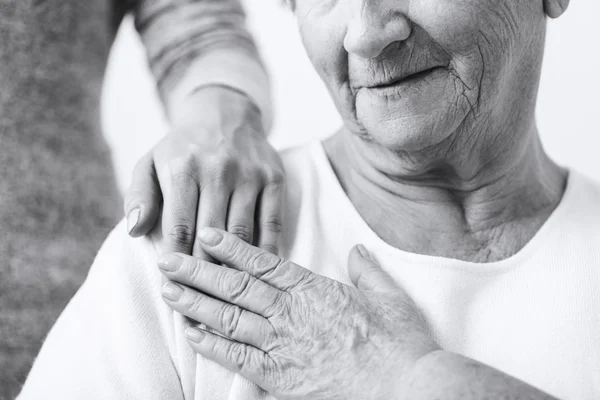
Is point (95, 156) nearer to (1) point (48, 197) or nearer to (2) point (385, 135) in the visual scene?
(1) point (48, 197)

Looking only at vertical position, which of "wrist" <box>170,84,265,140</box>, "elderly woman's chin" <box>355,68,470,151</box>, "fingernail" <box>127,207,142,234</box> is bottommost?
"fingernail" <box>127,207,142,234</box>

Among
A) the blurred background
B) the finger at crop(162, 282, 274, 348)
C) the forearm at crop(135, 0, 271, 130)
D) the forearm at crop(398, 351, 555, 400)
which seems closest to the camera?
the forearm at crop(398, 351, 555, 400)

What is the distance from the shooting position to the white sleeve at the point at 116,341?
1.16 metres

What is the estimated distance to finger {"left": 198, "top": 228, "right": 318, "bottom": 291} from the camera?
1.17 meters

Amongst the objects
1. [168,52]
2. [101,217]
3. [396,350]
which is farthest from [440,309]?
[168,52]

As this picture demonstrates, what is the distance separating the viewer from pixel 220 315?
1162 mm

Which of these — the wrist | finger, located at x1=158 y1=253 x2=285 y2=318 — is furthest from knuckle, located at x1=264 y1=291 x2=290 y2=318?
the wrist

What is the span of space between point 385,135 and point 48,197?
71cm

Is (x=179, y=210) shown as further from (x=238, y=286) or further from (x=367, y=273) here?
(x=367, y=273)

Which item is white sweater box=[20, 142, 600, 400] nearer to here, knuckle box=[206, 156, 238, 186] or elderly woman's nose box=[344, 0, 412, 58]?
knuckle box=[206, 156, 238, 186]

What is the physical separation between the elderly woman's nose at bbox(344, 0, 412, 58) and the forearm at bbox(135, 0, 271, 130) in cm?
48

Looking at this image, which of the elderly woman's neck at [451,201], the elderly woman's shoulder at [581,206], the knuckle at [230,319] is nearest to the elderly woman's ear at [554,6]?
the elderly woman's neck at [451,201]

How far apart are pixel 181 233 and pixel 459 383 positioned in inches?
18.5

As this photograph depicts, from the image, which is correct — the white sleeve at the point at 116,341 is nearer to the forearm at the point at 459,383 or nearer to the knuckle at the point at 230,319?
the knuckle at the point at 230,319
